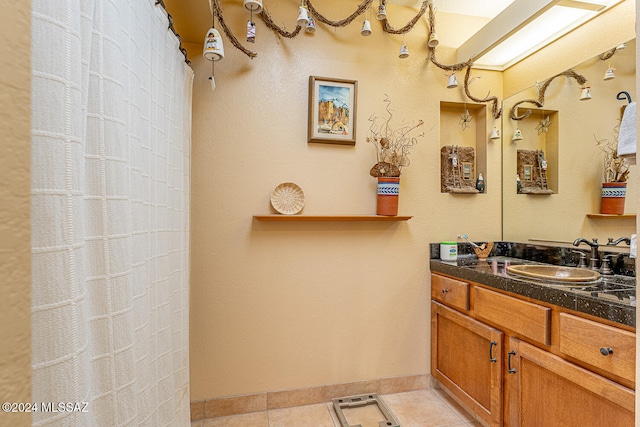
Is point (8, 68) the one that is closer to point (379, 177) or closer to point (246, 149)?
point (246, 149)

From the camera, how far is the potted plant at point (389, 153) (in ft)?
6.91

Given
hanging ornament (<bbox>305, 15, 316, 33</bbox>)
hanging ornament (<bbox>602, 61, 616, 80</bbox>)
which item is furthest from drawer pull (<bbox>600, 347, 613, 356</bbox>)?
hanging ornament (<bbox>305, 15, 316, 33</bbox>)

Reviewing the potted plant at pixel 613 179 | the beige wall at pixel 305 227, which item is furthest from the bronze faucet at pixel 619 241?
the beige wall at pixel 305 227

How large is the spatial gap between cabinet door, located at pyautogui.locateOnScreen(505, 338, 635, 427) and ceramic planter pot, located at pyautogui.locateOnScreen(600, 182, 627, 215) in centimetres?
95

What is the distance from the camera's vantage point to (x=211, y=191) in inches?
78.6

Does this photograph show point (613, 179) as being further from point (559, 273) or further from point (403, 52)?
point (403, 52)

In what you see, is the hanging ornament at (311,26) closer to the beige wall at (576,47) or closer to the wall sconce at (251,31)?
the wall sconce at (251,31)

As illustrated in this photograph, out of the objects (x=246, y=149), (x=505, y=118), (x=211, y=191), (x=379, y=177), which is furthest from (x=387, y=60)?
(x=211, y=191)

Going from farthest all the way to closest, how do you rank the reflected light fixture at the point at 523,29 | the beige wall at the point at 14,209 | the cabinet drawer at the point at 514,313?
the reflected light fixture at the point at 523,29 < the cabinet drawer at the point at 514,313 < the beige wall at the point at 14,209

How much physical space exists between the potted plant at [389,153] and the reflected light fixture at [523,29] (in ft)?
2.10

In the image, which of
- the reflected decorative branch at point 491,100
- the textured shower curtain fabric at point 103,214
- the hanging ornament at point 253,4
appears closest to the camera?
the textured shower curtain fabric at point 103,214

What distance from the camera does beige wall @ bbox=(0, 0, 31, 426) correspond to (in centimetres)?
25

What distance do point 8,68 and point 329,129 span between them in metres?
1.95

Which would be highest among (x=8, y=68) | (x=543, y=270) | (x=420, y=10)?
(x=420, y=10)
